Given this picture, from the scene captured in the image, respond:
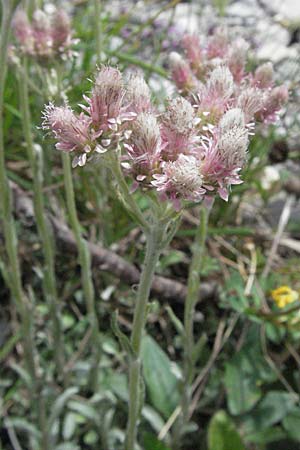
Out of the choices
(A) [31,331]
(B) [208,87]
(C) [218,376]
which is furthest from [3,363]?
(B) [208,87]

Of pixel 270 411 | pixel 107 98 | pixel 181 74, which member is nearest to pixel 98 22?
pixel 181 74

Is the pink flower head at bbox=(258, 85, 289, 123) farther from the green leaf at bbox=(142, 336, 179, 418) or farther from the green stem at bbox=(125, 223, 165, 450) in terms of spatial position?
the green leaf at bbox=(142, 336, 179, 418)

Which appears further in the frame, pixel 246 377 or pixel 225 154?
pixel 246 377

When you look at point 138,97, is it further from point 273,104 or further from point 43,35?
point 43,35

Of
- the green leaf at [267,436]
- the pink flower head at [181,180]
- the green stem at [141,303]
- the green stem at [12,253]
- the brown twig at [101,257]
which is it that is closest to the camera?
the pink flower head at [181,180]

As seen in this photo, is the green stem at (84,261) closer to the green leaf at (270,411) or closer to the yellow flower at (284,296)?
the green leaf at (270,411)

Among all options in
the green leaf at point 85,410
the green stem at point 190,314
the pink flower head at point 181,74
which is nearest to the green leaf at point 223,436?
the green stem at point 190,314

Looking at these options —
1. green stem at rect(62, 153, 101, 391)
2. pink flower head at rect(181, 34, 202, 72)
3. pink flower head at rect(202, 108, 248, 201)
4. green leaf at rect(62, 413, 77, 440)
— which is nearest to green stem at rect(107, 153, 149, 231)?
pink flower head at rect(202, 108, 248, 201)
